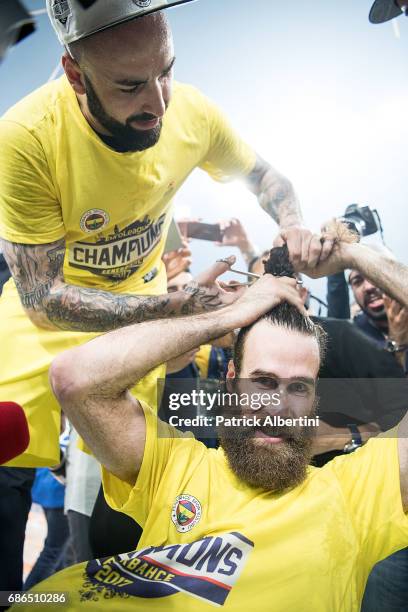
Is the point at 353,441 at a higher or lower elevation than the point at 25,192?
lower

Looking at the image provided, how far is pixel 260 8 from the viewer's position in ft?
2.99

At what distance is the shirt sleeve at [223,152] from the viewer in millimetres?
932

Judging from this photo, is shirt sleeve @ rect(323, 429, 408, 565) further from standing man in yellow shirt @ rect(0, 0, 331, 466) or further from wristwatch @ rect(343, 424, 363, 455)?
standing man in yellow shirt @ rect(0, 0, 331, 466)

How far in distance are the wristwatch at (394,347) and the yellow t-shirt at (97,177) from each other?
1.30 feet

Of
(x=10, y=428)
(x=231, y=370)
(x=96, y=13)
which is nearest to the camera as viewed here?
(x=10, y=428)

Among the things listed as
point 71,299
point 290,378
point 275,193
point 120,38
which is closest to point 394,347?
point 290,378

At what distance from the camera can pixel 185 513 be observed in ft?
2.50

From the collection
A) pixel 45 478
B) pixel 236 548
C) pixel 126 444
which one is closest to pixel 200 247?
pixel 126 444

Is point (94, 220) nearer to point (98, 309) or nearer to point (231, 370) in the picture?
point (98, 309)

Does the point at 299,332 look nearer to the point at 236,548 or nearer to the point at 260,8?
the point at 236,548

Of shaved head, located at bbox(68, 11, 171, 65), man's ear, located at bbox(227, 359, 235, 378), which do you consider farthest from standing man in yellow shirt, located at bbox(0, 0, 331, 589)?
man's ear, located at bbox(227, 359, 235, 378)

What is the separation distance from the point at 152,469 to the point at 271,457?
181 millimetres

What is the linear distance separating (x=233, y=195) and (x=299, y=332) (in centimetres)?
29

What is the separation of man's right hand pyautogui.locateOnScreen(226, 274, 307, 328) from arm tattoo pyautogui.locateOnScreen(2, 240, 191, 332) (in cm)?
5
